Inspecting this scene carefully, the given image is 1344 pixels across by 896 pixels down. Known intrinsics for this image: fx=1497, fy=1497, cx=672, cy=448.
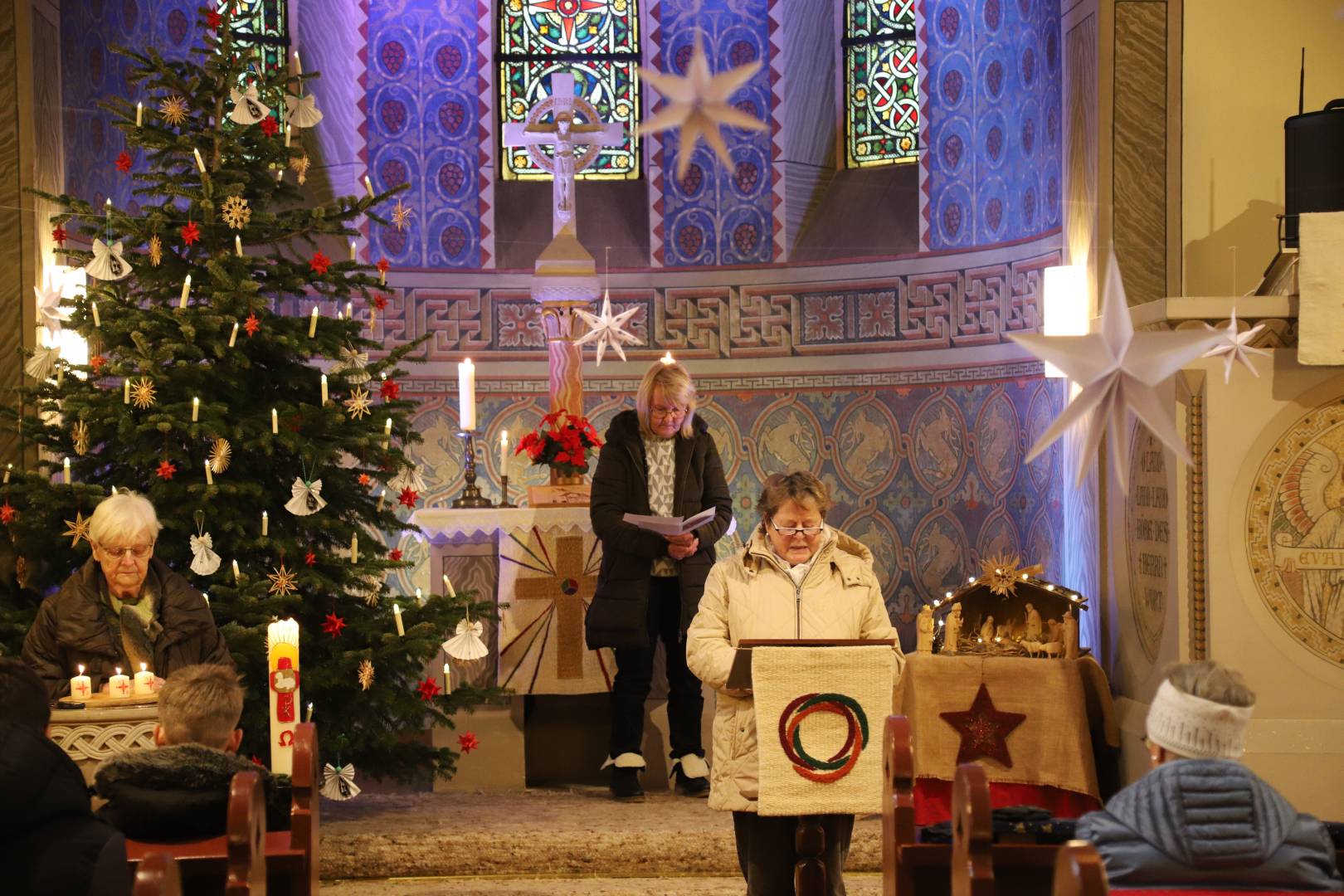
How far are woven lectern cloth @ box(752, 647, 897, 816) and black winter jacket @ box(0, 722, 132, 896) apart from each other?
164 centimetres

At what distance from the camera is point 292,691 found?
14.7 ft

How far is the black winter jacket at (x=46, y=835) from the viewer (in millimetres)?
2668

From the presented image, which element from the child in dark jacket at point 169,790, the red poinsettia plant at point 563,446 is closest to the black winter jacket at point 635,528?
the red poinsettia plant at point 563,446

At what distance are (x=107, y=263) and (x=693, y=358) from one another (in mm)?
4855

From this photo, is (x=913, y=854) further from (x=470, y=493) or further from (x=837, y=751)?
(x=470, y=493)

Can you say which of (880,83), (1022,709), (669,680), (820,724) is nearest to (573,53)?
(880,83)

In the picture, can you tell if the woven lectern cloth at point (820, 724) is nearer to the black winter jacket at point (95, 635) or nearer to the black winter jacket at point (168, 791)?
the black winter jacket at point (168, 791)

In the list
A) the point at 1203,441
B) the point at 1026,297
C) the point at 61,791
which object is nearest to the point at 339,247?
the point at 1026,297

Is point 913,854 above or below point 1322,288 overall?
below

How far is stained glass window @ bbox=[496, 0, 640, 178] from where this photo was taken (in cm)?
1024

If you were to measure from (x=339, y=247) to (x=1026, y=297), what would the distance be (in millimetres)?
4334

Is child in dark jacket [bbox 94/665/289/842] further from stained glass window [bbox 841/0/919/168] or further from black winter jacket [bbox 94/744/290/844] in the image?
stained glass window [bbox 841/0/919/168]

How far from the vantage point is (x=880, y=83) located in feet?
32.4

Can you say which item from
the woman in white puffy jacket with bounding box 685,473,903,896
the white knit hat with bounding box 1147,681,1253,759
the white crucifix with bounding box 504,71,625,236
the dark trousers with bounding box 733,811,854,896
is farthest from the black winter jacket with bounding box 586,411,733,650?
the white knit hat with bounding box 1147,681,1253,759
